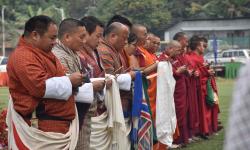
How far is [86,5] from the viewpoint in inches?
2840

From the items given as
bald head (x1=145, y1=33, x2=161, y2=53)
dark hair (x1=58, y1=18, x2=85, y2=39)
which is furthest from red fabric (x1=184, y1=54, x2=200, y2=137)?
dark hair (x1=58, y1=18, x2=85, y2=39)

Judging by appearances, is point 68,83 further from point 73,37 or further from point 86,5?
point 86,5

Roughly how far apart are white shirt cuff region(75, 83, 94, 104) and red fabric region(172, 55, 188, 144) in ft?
15.6

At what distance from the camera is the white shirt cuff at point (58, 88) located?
185 inches

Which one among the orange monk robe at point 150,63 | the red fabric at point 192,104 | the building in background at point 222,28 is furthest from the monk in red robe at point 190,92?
the building in background at point 222,28

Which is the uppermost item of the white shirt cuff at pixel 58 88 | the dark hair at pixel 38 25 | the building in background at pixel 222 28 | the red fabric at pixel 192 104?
the dark hair at pixel 38 25

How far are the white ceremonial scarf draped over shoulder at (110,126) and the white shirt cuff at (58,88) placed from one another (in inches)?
50.6

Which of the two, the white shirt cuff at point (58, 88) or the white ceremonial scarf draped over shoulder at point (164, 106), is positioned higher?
the white shirt cuff at point (58, 88)

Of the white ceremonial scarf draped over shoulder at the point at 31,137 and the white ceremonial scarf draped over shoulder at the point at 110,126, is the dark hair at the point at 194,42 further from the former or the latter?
the white ceremonial scarf draped over shoulder at the point at 31,137

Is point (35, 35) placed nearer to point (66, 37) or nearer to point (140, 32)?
point (66, 37)

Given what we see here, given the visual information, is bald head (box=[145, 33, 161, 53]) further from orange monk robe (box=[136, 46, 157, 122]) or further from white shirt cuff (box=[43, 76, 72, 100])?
white shirt cuff (box=[43, 76, 72, 100])

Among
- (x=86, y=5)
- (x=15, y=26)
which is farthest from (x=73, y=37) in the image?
(x=86, y=5)

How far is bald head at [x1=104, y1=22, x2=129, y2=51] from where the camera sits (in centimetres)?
668

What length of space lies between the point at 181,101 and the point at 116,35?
3.62 metres
